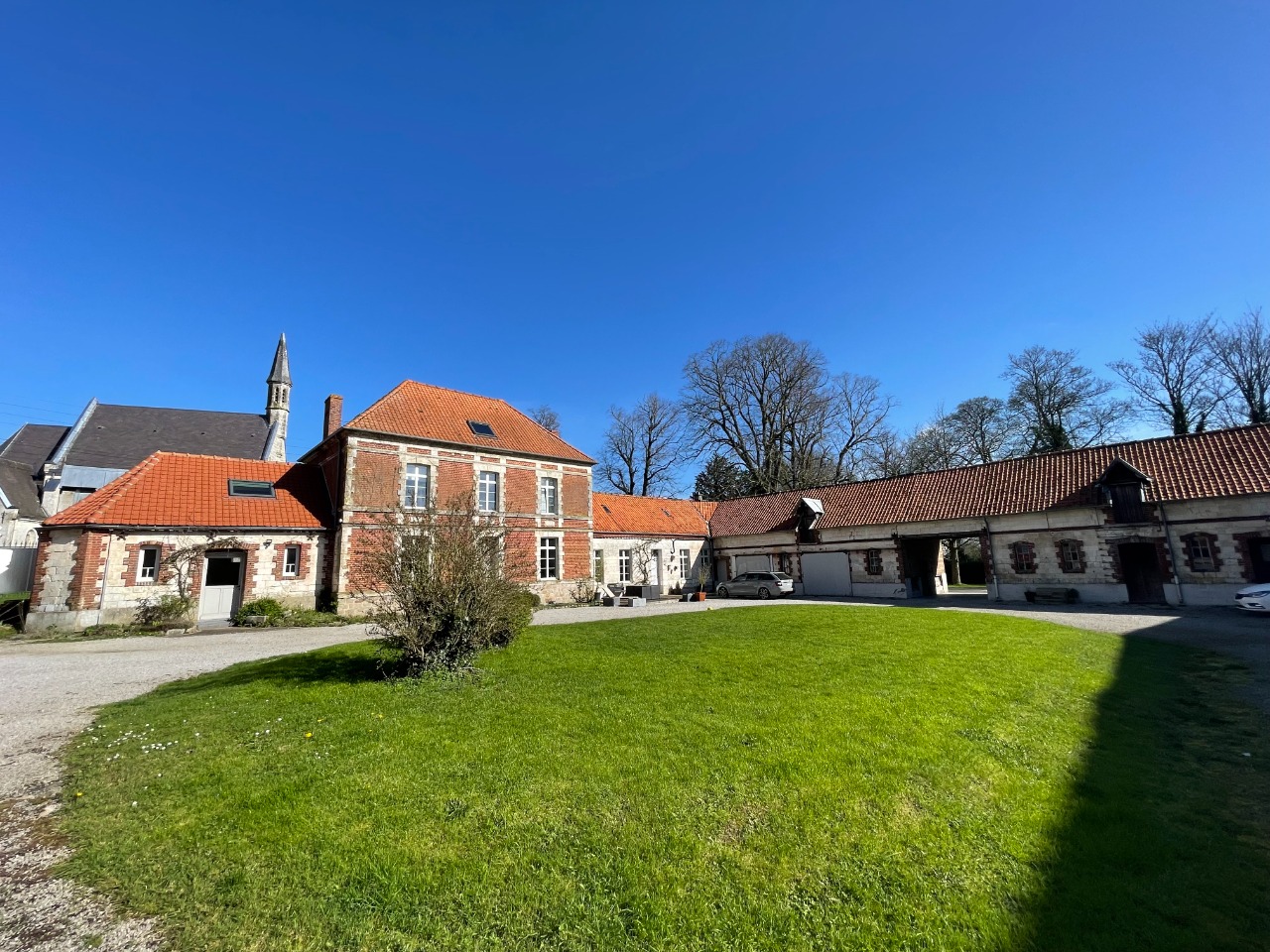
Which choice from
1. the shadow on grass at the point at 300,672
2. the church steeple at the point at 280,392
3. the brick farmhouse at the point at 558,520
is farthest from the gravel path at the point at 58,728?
the church steeple at the point at 280,392

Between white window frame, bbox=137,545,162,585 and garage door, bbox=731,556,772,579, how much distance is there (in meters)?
25.5

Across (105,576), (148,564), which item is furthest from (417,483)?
(105,576)

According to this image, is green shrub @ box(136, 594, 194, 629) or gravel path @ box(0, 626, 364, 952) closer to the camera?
gravel path @ box(0, 626, 364, 952)

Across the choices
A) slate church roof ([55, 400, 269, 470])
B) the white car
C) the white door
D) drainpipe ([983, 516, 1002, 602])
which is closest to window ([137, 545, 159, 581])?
the white door

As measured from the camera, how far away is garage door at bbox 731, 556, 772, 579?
101 ft

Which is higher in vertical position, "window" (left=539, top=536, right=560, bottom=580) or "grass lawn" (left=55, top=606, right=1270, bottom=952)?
"window" (left=539, top=536, right=560, bottom=580)

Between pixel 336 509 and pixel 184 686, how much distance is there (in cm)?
1335

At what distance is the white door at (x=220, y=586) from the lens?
18109 mm

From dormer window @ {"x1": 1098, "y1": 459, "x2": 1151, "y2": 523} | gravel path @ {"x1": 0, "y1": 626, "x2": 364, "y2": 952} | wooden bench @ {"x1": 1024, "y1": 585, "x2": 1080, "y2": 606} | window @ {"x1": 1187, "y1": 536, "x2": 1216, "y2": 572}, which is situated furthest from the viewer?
wooden bench @ {"x1": 1024, "y1": 585, "x2": 1080, "y2": 606}

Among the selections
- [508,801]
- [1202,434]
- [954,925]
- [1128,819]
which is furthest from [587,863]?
[1202,434]

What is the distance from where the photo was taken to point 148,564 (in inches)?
685

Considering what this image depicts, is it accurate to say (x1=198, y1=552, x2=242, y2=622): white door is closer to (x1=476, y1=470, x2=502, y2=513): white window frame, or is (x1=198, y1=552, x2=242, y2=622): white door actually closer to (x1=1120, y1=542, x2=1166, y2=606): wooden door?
(x1=476, y1=470, x2=502, y2=513): white window frame

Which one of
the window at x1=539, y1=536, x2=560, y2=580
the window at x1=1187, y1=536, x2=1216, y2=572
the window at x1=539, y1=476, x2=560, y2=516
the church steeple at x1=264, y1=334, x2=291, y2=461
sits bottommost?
the window at x1=1187, y1=536, x2=1216, y2=572

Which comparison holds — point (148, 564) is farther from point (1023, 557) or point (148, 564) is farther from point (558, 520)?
point (1023, 557)
